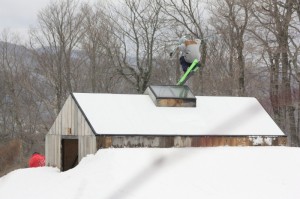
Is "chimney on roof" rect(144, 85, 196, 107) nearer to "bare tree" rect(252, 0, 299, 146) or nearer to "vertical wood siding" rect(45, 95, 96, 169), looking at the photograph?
"vertical wood siding" rect(45, 95, 96, 169)

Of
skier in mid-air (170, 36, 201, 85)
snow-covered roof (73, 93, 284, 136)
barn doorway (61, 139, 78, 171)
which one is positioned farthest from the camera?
skier in mid-air (170, 36, 201, 85)

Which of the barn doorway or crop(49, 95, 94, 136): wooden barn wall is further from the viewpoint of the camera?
the barn doorway

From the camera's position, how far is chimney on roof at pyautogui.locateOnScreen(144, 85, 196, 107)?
49.5ft

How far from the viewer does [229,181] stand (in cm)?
1026

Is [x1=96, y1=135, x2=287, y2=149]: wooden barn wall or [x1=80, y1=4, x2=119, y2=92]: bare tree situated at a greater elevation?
[x1=80, y1=4, x2=119, y2=92]: bare tree

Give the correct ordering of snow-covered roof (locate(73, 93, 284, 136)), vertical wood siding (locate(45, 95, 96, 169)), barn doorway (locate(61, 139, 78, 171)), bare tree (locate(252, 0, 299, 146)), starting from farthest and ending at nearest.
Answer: bare tree (locate(252, 0, 299, 146)) → barn doorway (locate(61, 139, 78, 171)) → snow-covered roof (locate(73, 93, 284, 136)) → vertical wood siding (locate(45, 95, 96, 169))

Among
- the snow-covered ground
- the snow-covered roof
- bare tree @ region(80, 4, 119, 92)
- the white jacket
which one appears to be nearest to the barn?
the snow-covered roof

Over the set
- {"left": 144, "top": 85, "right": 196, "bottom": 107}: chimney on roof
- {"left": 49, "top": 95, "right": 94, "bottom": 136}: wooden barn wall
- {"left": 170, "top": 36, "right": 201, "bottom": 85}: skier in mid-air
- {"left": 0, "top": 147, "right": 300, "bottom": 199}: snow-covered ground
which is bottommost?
{"left": 0, "top": 147, "right": 300, "bottom": 199}: snow-covered ground

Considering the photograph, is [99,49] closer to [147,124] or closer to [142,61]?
[142,61]

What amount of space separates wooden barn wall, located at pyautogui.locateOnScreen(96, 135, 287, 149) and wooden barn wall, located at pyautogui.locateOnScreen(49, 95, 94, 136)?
0.62m

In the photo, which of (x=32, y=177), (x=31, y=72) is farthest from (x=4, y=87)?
(x=32, y=177)

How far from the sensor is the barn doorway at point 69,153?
50.8ft

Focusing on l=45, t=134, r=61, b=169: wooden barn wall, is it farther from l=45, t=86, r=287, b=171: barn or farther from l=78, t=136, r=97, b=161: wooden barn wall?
l=78, t=136, r=97, b=161: wooden barn wall

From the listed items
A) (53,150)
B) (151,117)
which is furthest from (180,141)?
(53,150)
